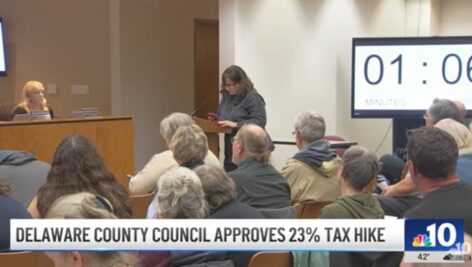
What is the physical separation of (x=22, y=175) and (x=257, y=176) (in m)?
1.29

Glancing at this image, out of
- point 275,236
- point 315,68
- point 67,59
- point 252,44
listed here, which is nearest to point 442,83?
point 315,68

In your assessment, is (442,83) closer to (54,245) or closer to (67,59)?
(67,59)

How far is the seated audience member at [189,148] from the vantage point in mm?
3635

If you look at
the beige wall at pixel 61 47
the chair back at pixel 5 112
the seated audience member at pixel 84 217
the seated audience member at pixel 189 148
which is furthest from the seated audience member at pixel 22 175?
the beige wall at pixel 61 47

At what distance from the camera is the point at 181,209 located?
2.55 meters

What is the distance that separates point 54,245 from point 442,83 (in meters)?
5.97

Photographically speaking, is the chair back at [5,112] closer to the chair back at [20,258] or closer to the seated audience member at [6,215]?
the seated audience member at [6,215]

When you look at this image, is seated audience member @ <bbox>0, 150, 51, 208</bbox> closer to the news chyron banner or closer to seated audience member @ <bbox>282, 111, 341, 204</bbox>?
seated audience member @ <bbox>282, 111, 341, 204</bbox>

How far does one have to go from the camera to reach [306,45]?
755cm

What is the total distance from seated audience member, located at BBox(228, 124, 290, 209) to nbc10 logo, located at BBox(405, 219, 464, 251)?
1.44 meters

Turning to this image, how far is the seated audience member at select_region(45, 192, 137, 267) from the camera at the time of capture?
166 cm

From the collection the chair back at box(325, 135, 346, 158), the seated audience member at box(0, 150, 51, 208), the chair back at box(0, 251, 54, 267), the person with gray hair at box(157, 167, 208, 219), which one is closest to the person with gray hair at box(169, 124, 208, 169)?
the seated audience member at box(0, 150, 51, 208)

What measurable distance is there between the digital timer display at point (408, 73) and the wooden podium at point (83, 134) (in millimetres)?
2557

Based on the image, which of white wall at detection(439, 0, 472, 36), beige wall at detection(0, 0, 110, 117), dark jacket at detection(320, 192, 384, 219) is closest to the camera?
dark jacket at detection(320, 192, 384, 219)
